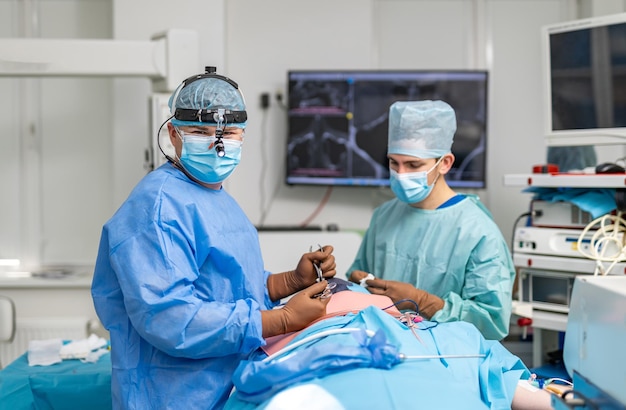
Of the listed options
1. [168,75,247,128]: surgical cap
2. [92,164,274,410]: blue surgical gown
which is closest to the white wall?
[168,75,247,128]: surgical cap

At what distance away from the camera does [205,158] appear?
158 cm

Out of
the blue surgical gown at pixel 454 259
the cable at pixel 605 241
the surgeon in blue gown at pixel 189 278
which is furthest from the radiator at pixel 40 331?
the cable at pixel 605 241

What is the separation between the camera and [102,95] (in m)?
3.62

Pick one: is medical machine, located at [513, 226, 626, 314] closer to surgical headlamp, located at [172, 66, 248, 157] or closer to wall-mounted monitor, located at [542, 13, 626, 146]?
wall-mounted monitor, located at [542, 13, 626, 146]

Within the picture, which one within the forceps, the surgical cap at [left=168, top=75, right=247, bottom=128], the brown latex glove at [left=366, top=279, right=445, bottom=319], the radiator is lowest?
the radiator

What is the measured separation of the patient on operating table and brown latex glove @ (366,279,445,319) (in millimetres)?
273

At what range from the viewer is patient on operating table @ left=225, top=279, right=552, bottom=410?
1.22 meters

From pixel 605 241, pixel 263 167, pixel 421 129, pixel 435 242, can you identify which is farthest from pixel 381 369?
pixel 263 167

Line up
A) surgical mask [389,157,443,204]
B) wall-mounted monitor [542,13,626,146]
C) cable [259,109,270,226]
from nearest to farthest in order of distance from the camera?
surgical mask [389,157,443,204], wall-mounted monitor [542,13,626,146], cable [259,109,270,226]

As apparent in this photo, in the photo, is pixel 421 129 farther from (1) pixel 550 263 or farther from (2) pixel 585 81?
(2) pixel 585 81

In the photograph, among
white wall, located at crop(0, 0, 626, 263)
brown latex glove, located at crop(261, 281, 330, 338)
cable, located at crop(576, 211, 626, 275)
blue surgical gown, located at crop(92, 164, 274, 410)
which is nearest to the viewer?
blue surgical gown, located at crop(92, 164, 274, 410)

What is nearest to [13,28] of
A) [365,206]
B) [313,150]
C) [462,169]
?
[313,150]

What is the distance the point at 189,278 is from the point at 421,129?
3.08ft

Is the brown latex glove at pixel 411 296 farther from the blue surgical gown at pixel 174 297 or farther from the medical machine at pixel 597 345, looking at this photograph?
the medical machine at pixel 597 345
